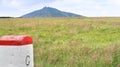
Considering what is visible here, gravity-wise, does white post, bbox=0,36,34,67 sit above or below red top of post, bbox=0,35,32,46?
below

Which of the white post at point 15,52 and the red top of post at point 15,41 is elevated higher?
the red top of post at point 15,41

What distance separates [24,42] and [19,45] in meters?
0.06

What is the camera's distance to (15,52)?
9.51ft

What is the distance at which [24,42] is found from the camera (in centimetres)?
292

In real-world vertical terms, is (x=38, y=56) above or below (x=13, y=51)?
below

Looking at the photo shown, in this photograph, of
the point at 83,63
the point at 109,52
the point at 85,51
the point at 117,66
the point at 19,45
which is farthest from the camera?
the point at 85,51

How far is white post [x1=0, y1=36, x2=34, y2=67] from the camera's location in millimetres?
2891

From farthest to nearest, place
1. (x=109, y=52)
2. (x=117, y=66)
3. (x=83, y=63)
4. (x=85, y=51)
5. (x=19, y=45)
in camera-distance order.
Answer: (x=85, y=51), (x=109, y=52), (x=83, y=63), (x=117, y=66), (x=19, y=45)

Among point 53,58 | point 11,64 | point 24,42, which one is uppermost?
point 24,42

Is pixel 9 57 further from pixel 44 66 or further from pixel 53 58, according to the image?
pixel 53 58

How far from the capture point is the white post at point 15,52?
9.48 feet

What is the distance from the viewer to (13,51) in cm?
289

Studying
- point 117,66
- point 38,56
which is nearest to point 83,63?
point 117,66

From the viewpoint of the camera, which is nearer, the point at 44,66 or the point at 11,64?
the point at 11,64
